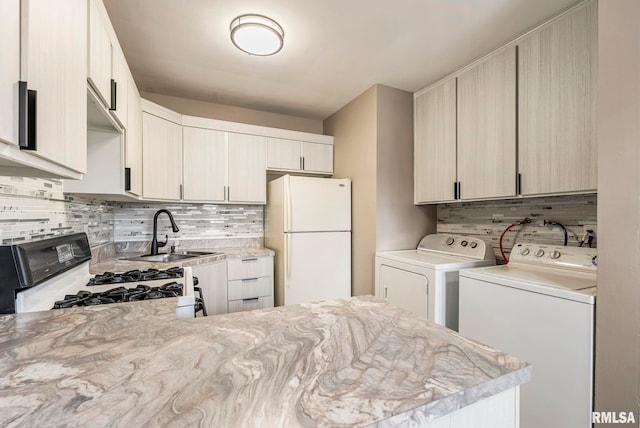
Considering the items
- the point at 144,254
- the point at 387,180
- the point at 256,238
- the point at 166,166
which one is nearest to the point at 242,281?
the point at 256,238

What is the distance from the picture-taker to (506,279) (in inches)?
63.0

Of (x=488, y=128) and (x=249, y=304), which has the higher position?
(x=488, y=128)

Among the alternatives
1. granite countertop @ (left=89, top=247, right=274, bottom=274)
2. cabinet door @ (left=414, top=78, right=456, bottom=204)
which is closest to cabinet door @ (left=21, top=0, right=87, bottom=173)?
granite countertop @ (left=89, top=247, right=274, bottom=274)

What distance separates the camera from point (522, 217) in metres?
2.16

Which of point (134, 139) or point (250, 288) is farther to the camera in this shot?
point (250, 288)

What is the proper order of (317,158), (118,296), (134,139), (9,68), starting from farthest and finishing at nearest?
1. (317,158)
2. (134,139)
3. (118,296)
4. (9,68)

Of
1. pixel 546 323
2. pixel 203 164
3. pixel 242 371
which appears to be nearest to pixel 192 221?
pixel 203 164

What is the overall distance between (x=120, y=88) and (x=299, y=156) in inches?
71.0

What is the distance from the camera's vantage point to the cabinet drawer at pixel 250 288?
264 cm

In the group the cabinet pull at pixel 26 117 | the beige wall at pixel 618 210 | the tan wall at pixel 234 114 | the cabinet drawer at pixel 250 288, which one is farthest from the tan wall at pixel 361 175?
A: the cabinet pull at pixel 26 117

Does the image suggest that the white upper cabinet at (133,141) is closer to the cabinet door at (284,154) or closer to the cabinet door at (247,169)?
the cabinet door at (247,169)

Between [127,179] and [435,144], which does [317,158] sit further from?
[127,179]

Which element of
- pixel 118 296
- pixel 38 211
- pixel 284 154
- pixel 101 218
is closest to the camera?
pixel 118 296

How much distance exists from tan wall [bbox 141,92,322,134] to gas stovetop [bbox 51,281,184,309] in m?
2.23
